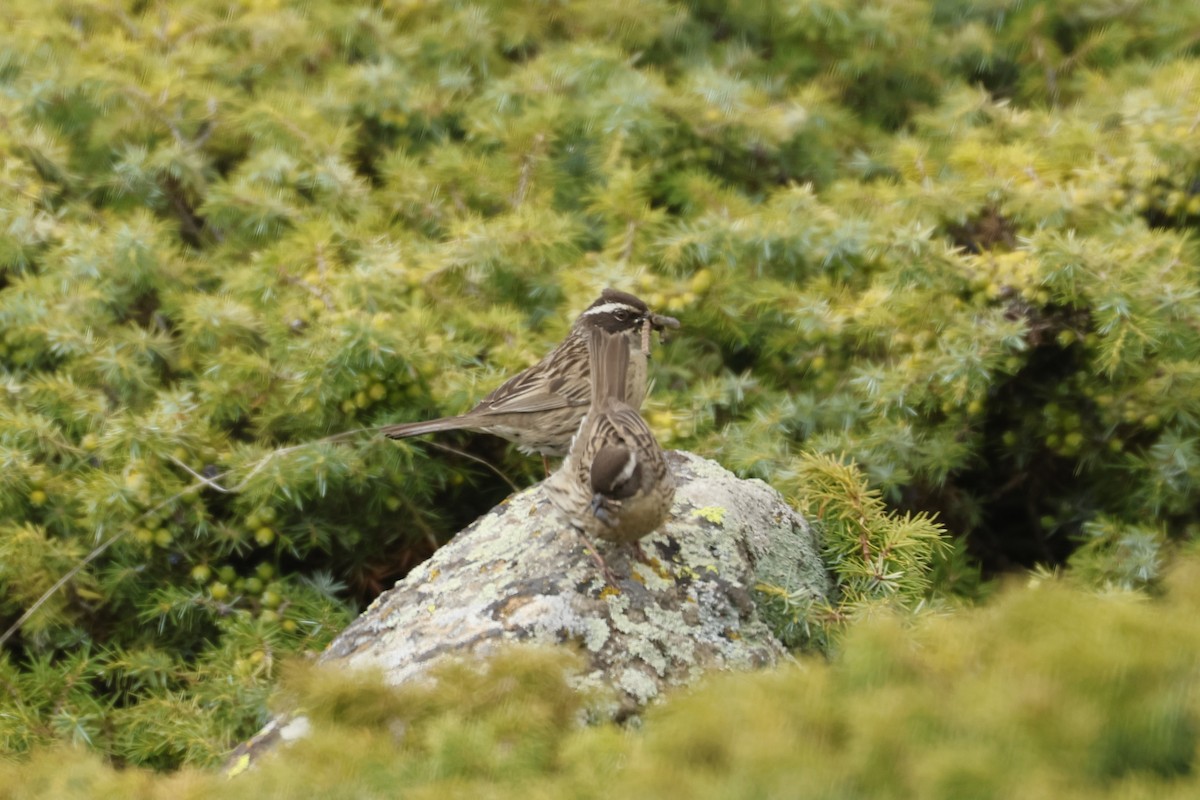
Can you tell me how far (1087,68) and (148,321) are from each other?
5245mm

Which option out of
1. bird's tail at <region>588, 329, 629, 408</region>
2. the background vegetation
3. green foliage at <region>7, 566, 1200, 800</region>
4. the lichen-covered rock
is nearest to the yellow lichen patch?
the lichen-covered rock

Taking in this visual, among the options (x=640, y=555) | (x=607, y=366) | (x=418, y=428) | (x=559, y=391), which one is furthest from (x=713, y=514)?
(x=418, y=428)

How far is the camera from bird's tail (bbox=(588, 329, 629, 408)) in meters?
4.61

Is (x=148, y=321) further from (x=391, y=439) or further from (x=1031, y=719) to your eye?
(x=1031, y=719)

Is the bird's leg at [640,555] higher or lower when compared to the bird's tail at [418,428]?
higher

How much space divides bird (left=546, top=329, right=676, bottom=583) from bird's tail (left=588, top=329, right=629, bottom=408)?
0.05 ft

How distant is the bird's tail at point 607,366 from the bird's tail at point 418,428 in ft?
2.05

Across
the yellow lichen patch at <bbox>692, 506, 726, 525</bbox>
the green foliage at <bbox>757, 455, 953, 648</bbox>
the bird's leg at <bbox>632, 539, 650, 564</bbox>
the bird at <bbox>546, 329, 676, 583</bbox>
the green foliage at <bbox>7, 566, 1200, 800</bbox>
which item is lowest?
the green foliage at <bbox>757, 455, 953, 648</bbox>

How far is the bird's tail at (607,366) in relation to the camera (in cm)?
461

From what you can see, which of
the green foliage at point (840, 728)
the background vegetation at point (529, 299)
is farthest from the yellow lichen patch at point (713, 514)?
the green foliage at point (840, 728)

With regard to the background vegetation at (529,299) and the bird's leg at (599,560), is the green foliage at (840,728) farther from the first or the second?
the background vegetation at (529,299)

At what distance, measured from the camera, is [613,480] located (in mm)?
3867

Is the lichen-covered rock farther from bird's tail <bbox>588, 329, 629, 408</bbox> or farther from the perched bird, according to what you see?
the perched bird

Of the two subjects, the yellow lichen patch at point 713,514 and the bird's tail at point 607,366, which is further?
the bird's tail at point 607,366
